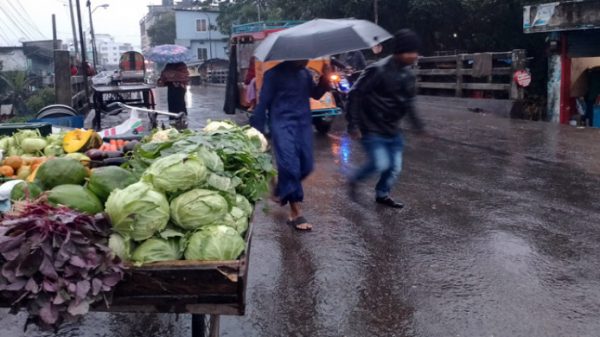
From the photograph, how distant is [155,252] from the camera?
100 inches

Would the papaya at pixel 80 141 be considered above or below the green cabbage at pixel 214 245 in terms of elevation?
above

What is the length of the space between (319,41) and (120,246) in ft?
11.5

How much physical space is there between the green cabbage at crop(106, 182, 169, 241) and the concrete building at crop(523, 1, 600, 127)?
14.0 m

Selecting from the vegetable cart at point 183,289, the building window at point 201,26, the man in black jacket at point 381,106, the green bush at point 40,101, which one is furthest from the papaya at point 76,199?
the building window at point 201,26

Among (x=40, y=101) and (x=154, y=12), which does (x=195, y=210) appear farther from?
(x=154, y=12)

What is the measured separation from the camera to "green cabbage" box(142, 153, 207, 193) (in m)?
2.88

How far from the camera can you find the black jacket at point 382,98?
239 inches

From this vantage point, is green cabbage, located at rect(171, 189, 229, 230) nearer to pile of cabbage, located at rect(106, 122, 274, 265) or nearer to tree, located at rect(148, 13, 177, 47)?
pile of cabbage, located at rect(106, 122, 274, 265)

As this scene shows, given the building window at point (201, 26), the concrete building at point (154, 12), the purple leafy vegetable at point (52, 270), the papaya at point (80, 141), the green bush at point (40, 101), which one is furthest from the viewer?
the concrete building at point (154, 12)

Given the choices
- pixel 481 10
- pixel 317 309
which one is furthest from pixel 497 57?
pixel 317 309

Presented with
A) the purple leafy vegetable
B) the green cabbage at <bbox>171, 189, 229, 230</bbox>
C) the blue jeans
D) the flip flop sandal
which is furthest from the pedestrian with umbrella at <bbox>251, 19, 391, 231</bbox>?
the purple leafy vegetable

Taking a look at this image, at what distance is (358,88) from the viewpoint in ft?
20.2

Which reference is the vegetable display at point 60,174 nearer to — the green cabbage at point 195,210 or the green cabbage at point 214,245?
the green cabbage at point 195,210

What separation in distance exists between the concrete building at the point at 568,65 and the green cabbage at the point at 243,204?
43.4ft
